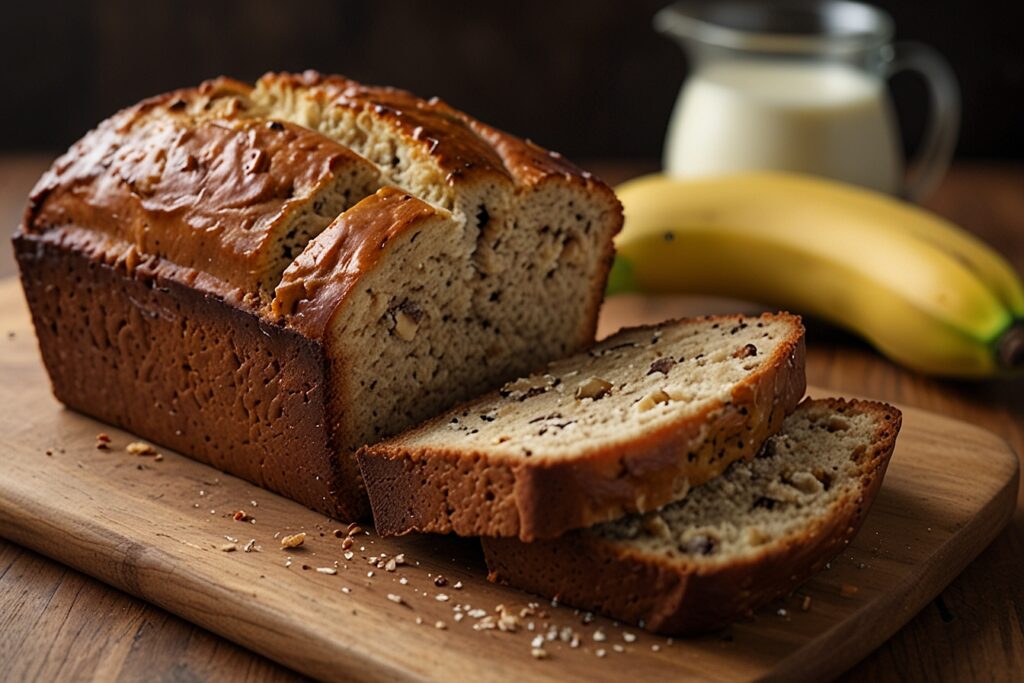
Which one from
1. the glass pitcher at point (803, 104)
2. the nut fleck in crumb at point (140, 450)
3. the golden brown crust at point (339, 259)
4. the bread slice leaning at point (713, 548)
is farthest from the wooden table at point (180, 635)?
the glass pitcher at point (803, 104)

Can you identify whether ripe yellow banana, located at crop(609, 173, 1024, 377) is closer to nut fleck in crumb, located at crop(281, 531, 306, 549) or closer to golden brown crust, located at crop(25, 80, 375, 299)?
golden brown crust, located at crop(25, 80, 375, 299)

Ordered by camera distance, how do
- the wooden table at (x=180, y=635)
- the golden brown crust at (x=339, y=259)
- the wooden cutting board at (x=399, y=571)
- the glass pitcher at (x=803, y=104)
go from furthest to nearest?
the glass pitcher at (x=803, y=104) → the golden brown crust at (x=339, y=259) → the wooden table at (x=180, y=635) → the wooden cutting board at (x=399, y=571)

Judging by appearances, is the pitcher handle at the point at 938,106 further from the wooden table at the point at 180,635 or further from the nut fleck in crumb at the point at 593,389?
the nut fleck in crumb at the point at 593,389

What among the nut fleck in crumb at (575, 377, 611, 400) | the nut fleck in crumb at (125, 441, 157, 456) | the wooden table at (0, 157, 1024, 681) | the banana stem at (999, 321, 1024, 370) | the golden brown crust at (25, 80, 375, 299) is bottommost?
the nut fleck in crumb at (125, 441, 157, 456)

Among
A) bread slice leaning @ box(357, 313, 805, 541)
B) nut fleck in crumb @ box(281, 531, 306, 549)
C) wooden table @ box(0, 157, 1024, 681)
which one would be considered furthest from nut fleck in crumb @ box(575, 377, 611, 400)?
wooden table @ box(0, 157, 1024, 681)

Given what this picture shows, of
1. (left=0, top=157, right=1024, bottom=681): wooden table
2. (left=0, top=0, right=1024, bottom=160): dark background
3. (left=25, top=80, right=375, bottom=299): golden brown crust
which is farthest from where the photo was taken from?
(left=0, top=0, right=1024, bottom=160): dark background

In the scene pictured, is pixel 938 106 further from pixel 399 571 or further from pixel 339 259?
pixel 399 571
